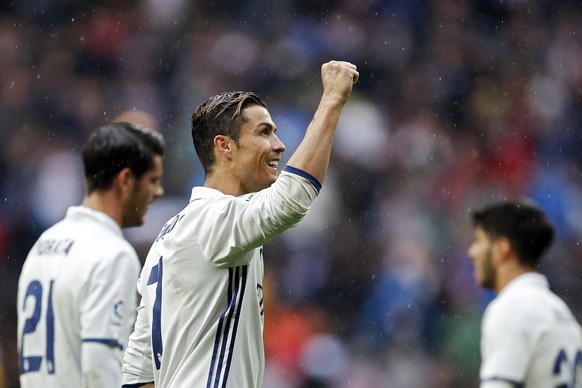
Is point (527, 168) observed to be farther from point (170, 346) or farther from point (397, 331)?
point (170, 346)

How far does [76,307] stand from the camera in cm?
479

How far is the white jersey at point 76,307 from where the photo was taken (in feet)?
15.4

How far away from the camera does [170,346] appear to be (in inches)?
142

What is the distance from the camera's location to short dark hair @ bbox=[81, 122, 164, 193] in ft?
17.1

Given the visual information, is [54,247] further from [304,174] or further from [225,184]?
[304,174]

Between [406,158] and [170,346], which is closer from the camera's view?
[170,346]

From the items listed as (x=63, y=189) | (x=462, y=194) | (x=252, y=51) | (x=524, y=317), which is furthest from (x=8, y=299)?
(x=524, y=317)

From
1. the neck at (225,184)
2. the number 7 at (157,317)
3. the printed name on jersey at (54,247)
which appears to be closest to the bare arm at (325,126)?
the neck at (225,184)

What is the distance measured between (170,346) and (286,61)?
7540 millimetres

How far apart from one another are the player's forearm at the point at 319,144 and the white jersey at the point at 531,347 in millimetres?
1289

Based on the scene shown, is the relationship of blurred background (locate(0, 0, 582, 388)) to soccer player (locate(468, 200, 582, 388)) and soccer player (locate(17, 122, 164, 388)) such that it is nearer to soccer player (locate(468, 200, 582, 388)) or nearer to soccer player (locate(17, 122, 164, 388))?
soccer player (locate(17, 122, 164, 388))

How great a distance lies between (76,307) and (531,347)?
193 centimetres

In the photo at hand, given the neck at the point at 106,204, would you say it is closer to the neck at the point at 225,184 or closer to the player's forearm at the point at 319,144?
the neck at the point at 225,184

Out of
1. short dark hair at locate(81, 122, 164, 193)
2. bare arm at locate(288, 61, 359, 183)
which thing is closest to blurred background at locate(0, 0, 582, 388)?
short dark hair at locate(81, 122, 164, 193)
